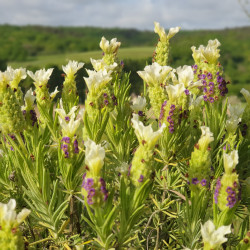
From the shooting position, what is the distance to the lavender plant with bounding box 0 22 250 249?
1484 mm

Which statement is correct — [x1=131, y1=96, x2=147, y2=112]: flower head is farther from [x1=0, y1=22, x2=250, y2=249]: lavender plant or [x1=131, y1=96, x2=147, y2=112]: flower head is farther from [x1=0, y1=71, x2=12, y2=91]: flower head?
[x1=0, y1=71, x2=12, y2=91]: flower head

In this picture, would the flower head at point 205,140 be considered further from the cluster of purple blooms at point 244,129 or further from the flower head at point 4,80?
the flower head at point 4,80

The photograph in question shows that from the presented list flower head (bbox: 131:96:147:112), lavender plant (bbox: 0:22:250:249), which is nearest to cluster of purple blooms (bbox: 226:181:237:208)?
lavender plant (bbox: 0:22:250:249)

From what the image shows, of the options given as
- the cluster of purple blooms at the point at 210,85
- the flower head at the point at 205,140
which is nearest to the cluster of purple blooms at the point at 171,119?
the flower head at the point at 205,140

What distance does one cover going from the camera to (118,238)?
156cm

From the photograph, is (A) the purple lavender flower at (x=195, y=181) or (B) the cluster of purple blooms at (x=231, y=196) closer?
(B) the cluster of purple blooms at (x=231, y=196)

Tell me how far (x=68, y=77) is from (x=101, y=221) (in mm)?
1048

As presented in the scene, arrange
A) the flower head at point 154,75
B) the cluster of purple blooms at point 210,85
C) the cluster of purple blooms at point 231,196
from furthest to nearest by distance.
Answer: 1. the cluster of purple blooms at point 210,85
2. the flower head at point 154,75
3. the cluster of purple blooms at point 231,196

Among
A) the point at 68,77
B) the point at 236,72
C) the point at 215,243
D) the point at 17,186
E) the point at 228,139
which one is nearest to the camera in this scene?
the point at 215,243

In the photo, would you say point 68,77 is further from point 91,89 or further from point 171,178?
point 171,178

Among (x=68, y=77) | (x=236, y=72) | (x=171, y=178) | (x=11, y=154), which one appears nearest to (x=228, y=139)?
(x=171, y=178)

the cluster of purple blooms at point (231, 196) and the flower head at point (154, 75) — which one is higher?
the flower head at point (154, 75)

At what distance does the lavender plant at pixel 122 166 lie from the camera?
1484mm

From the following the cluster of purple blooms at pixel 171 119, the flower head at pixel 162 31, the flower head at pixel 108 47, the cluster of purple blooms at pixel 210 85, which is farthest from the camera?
the flower head at pixel 162 31
